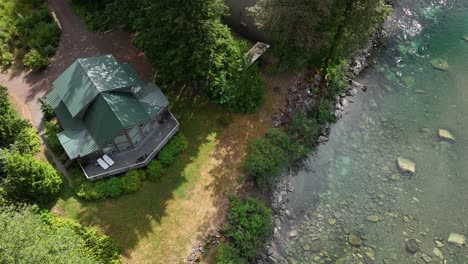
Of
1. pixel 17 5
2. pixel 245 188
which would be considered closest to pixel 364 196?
pixel 245 188

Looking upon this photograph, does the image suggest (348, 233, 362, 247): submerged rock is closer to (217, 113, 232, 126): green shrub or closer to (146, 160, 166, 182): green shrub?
(217, 113, 232, 126): green shrub

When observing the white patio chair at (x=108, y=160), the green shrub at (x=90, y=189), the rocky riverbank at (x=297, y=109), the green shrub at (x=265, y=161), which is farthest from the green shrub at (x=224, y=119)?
the green shrub at (x=90, y=189)

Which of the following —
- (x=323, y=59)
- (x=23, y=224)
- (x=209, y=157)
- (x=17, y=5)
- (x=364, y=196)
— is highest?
(x=17, y=5)

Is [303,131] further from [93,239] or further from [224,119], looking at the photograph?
[93,239]

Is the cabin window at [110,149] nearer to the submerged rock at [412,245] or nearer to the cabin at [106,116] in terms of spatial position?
the cabin at [106,116]

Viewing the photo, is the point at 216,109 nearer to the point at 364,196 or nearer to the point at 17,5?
the point at 364,196

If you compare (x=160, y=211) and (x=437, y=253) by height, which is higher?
(x=160, y=211)

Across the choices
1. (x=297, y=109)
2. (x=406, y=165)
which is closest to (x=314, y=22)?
(x=297, y=109)
